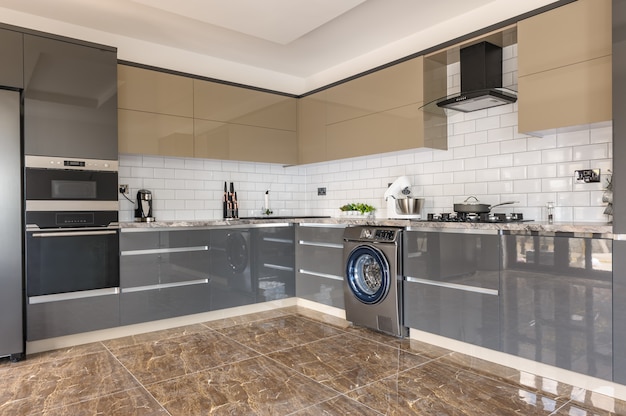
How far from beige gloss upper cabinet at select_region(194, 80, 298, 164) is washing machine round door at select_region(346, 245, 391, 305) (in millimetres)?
1653

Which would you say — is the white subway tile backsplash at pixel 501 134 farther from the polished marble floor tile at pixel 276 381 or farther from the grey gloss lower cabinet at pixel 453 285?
the polished marble floor tile at pixel 276 381

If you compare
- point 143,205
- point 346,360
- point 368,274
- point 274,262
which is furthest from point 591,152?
point 143,205

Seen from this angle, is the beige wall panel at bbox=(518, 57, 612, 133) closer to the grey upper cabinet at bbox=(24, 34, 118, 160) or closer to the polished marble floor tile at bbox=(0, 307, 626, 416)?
the polished marble floor tile at bbox=(0, 307, 626, 416)

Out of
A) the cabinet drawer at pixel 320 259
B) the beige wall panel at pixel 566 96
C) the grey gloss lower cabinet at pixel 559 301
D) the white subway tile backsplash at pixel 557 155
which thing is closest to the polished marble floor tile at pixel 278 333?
the cabinet drawer at pixel 320 259

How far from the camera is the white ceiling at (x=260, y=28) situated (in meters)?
3.11

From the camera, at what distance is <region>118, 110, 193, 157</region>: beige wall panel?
3.73 metres

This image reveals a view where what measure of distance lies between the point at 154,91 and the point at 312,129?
5.54ft

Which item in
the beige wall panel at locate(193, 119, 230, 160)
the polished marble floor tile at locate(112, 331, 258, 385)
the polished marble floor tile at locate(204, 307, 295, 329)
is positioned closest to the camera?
the polished marble floor tile at locate(112, 331, 258, 385)

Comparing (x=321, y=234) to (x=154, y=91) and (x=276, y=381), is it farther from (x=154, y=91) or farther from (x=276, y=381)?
(x=154, y=91)

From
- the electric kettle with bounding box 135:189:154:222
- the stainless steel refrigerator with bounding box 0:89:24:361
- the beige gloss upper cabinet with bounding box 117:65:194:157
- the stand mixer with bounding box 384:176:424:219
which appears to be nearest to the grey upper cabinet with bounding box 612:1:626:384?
the stand mixer with bounding box 384:176:424:219

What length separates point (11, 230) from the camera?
298cm

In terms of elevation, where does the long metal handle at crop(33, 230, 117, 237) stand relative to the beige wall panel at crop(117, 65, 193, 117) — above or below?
below

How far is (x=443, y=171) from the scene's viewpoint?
12.4ft

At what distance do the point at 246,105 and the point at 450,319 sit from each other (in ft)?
9.54
